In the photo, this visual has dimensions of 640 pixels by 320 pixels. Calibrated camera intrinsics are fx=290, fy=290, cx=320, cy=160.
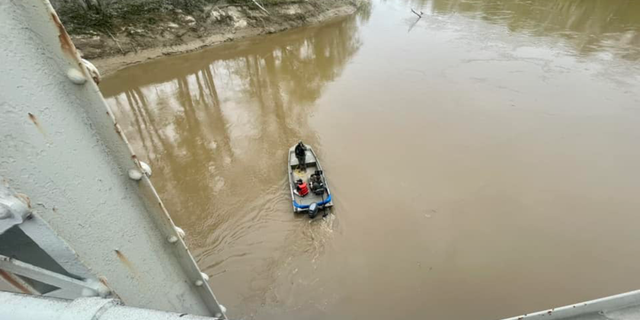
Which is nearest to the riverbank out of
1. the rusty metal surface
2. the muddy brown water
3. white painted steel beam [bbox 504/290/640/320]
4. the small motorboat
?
the muddy brown water

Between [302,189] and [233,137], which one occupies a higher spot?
[302,189]

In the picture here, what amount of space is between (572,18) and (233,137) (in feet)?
91.9

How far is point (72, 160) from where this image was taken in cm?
116

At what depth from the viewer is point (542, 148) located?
33.3 ft

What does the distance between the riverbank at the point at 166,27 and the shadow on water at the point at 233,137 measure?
96cm

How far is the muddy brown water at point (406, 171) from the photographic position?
6500 millimetres

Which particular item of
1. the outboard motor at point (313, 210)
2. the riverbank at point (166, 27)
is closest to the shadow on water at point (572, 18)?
the riverbank at point (166, 27)

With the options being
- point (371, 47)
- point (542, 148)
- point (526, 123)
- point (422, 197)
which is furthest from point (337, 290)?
point (371, 47)

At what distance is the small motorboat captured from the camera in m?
7.73

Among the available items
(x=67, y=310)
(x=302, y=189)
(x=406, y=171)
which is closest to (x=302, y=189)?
(x=302, y=189)

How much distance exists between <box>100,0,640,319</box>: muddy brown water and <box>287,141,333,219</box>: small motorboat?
0.45 metres

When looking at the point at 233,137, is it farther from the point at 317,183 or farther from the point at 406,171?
the point at 406,171

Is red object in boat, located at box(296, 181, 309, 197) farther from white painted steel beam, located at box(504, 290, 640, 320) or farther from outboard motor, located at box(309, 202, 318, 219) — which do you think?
white painted steel beam, located at box(504, 290, 640, 320)

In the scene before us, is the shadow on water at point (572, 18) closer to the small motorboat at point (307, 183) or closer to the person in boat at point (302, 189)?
the small motorboat at point (307, 183)
